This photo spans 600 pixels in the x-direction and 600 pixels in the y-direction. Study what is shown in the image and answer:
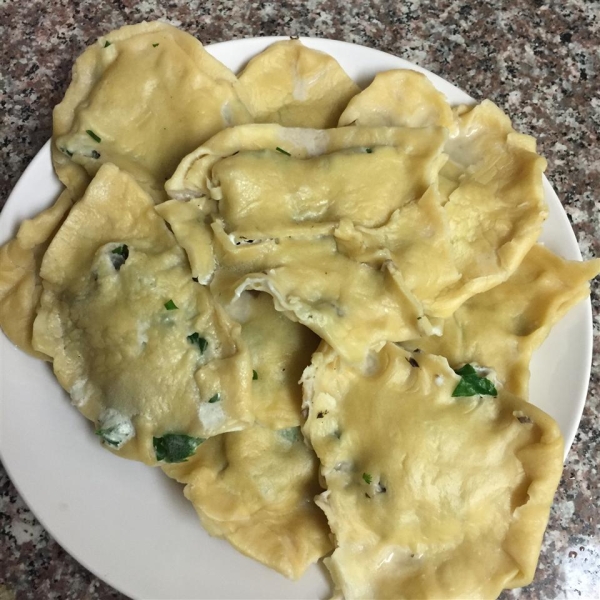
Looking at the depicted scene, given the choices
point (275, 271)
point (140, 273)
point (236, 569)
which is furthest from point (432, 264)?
point (236, 569)

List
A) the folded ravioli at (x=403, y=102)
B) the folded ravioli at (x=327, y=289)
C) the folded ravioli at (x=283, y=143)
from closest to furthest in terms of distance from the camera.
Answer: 1. the folded ravioli at (x=327, y=289)
2. the folded ravioli at (x=283, y=143)
3. the folded ravioli at (x=403, y=102)

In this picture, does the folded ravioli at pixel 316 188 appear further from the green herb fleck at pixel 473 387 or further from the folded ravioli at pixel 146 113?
the green herb fleck at pixel 473 387

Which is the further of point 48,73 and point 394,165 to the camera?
point 48,73

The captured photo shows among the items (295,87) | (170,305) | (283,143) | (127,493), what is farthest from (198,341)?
(295,87)

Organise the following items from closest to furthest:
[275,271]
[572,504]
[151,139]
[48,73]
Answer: [275,271]
[151,139]
[572,504]
[48,73]

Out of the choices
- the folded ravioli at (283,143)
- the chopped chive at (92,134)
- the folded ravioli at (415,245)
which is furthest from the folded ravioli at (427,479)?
the chopped chive at (92,134)

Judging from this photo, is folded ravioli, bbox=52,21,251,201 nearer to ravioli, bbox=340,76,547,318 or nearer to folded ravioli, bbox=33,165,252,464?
folded ravioli, bbox=33,165,252,464

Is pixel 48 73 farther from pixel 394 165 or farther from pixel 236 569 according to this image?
pixel 236 569
